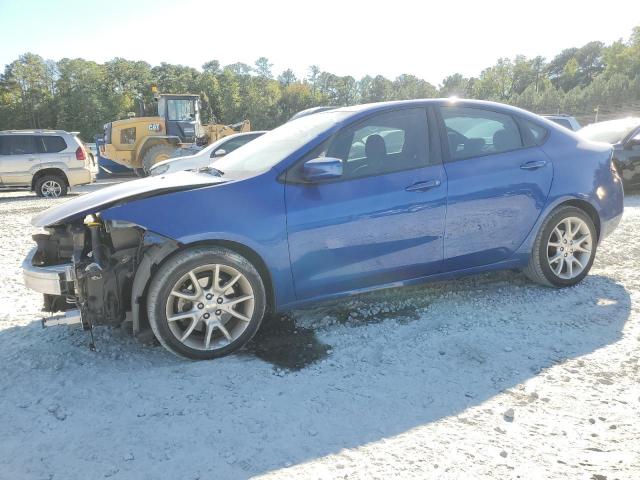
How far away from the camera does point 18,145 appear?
12.3m

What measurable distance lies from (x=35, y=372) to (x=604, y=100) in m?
79.2

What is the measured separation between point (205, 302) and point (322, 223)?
905 mm

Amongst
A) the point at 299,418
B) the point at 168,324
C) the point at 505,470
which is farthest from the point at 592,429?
the point at 168,324

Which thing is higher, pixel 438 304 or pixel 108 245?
pixel 108 245

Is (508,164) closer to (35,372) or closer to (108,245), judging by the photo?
(108,245)

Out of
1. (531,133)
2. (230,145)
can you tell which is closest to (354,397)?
(531,133)

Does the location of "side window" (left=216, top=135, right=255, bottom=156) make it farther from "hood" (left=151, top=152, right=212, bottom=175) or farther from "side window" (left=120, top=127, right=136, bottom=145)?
"side window" (left=120, top=127, right=136, bottom=145)

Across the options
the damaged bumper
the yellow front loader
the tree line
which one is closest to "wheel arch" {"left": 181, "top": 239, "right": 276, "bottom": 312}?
the damaged bumper

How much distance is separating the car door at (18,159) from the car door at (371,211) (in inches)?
451

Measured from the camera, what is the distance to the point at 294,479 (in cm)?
207

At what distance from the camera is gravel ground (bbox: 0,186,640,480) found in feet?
7.13

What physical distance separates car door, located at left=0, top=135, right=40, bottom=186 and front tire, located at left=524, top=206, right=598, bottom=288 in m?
12.2

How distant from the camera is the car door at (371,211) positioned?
130 inches

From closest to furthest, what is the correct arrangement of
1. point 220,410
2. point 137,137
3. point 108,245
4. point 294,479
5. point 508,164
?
point 294,479 → point 220,410 → point 108,245 → point 508,164 → point 137,137
